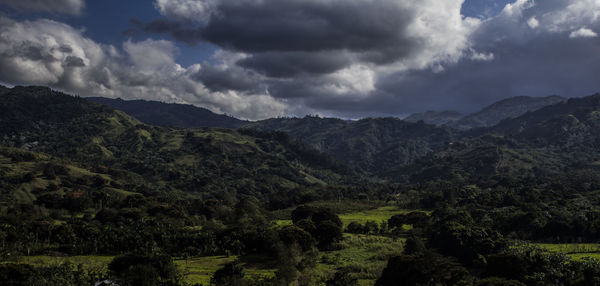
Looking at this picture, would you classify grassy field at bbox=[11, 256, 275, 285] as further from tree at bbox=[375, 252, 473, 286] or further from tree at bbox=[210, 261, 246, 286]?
tree at bbox=[375, 252, 473, 286]

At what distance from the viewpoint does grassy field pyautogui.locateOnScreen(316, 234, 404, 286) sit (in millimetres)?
70312

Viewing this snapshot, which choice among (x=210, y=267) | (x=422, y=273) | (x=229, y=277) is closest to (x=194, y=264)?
(x=210, y=267)

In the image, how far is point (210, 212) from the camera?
513 ft

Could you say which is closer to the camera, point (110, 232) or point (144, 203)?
point (110, 232)

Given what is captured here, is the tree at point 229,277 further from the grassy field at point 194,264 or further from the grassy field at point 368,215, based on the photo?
the grassy field at point 368,215

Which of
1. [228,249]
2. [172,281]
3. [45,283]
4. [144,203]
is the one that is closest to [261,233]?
[228,249]

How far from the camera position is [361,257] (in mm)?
84750

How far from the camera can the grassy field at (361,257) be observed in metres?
70.3

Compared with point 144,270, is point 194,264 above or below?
below

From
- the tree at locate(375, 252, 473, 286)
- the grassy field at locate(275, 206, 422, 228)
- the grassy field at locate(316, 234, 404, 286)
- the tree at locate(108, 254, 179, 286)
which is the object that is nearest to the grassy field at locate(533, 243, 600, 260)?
the grassy field at locate(316, 234, 404, 286)

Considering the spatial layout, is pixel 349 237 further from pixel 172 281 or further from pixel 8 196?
pixel 8 196

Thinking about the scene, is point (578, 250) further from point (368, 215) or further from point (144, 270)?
point (368, 215)

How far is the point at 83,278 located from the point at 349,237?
64.9 metres

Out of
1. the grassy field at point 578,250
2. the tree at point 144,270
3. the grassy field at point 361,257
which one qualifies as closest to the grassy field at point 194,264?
the tree at point 144,270
